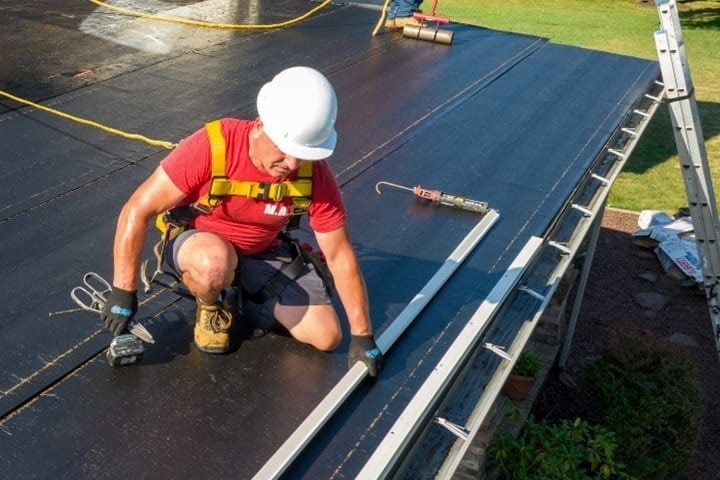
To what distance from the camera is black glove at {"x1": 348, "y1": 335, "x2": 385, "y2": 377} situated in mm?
3602

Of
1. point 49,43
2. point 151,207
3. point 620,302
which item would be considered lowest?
point 620,302

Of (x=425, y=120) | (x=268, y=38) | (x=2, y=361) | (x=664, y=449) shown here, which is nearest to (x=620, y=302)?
(x=664, y=449)

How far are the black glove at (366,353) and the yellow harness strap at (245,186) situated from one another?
654 millimetres

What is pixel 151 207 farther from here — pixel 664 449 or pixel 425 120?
pixel 664 449

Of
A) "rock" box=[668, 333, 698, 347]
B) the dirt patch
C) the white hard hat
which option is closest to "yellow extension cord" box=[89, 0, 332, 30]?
the dirt patch

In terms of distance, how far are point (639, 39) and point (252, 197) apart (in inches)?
738

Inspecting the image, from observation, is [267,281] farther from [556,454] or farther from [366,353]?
[556,454]

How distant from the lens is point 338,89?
7445mm

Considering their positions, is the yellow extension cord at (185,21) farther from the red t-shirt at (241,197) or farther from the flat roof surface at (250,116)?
the red t-shirt at (241,197)

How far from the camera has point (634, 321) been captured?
28.9 feet

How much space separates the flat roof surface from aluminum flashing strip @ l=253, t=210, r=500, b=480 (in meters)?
0.06

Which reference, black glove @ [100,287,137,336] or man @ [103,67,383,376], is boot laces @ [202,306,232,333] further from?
black glove @ [100,287,137,336]

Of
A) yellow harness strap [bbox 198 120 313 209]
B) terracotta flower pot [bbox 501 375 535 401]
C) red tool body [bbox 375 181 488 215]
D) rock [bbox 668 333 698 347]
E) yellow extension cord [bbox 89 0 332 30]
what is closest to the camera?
yellow harness strap [bbox 198 120 313 209]

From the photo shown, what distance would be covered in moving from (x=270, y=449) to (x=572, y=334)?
547 cm
